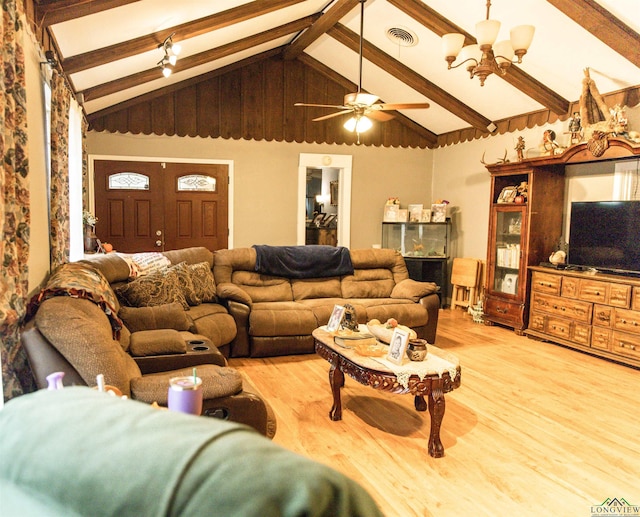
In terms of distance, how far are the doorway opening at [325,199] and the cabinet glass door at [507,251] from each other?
2370 millimetres

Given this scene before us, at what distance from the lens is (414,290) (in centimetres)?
527

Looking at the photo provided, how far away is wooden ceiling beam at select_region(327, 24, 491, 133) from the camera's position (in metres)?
6.10

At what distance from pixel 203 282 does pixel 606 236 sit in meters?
4.08

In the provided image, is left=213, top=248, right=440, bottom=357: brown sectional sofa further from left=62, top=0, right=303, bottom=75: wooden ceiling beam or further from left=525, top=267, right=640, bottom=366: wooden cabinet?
left=62, top=0, right=303, bottom=75: wooden ceiling beam

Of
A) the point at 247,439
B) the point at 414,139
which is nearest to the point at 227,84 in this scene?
the point at 414,139

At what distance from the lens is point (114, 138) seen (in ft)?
21.6

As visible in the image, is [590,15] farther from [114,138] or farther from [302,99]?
[114,138]

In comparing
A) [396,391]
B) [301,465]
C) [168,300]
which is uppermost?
[301,465]

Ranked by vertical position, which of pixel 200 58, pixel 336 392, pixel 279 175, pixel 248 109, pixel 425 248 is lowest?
pixel 336 392

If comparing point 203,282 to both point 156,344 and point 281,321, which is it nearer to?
point 281,321

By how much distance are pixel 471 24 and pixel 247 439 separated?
5.36 metres

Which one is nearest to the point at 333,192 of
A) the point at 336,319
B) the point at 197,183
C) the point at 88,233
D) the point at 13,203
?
the point at 197,183

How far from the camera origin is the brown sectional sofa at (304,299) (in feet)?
15.2

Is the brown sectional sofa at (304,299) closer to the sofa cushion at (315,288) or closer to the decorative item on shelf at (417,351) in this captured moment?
the sofa cushion at (315,288)
